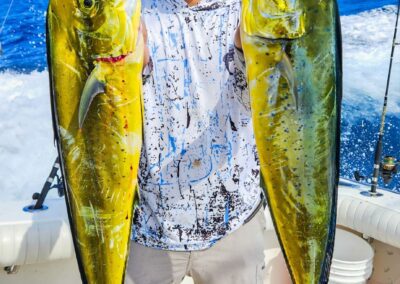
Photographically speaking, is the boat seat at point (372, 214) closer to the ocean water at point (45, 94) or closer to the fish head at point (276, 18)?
the fish head at point (276, 18)

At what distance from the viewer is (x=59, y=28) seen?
50.8 inches

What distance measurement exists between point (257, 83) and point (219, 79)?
33 cm

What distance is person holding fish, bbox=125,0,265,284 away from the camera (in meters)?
1.64

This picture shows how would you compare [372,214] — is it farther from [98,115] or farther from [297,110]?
[98,115]

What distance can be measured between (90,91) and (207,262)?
783mm

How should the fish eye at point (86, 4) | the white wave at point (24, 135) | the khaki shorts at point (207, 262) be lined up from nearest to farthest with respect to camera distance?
the fish eye at point (86, 4)
the khaki shorts at point (207, 262)
the white wave at point (24, 135)

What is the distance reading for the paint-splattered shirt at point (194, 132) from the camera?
5.37ft

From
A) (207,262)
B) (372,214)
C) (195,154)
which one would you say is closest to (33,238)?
(207,262)

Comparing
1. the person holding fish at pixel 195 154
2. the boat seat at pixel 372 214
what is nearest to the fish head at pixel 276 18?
the person holding fish at pixel 195 154

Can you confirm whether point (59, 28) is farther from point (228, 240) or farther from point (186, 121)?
point (228, 240)

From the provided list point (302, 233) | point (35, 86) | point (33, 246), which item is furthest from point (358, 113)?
point (302, 233)

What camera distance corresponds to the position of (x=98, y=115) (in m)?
1.35

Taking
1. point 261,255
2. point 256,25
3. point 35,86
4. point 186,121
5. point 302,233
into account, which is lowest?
point 35,86

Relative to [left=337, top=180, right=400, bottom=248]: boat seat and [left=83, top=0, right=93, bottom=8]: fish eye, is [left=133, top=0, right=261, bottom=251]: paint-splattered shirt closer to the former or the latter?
[left=83, top=0, right=93, bottom=8]: fish eye
